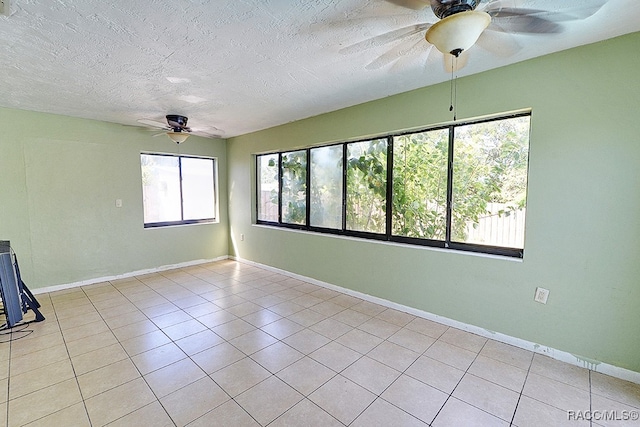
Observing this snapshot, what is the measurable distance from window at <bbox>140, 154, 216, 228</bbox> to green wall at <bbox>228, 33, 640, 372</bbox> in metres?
3.89

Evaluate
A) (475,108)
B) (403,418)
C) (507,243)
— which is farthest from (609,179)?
(403,418)

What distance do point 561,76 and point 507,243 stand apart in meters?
1.41

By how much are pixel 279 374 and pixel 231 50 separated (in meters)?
2.46

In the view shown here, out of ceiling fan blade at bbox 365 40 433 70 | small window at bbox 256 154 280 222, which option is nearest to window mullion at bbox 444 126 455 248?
ceiling fan blade at bbox 365 40 433 70

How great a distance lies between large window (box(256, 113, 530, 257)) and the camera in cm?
256

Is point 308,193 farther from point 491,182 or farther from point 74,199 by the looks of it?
point 74,199

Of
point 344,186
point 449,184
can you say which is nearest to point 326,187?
point 344,186

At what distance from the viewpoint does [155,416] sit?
67.4 inches

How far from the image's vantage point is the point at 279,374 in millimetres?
2115

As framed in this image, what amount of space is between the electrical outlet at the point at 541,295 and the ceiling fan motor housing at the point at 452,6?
7.20ft

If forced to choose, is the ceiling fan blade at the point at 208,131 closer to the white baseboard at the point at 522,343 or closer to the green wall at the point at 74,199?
the green wall at the point at 74,199

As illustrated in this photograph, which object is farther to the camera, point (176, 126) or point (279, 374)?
point (176, 126)

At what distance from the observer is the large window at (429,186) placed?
2559 millimetres

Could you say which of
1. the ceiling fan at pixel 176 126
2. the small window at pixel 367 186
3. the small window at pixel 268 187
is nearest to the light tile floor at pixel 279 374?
the small window at pixel 367 186
